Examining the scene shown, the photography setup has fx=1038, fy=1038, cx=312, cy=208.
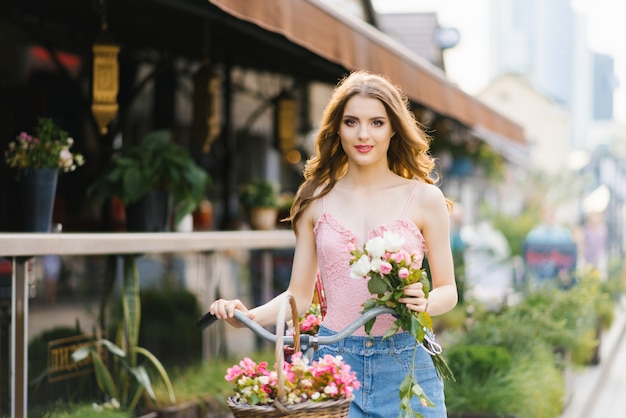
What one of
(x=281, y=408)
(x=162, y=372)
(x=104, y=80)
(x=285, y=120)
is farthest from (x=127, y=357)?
(x=285, y=120)

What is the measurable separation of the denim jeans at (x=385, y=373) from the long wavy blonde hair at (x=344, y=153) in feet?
1.66

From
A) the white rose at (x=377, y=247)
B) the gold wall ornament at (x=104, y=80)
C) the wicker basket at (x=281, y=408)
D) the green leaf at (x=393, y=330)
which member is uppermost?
the gold wall ornament at (x=104, y=80)

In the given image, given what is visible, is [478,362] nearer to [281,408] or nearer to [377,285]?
[377,285]

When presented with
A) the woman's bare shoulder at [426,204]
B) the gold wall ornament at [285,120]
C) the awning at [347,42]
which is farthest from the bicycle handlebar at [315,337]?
the gold wall ornament at [285,120]

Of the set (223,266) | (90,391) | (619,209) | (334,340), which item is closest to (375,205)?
(334,340)

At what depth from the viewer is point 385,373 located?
3.14m

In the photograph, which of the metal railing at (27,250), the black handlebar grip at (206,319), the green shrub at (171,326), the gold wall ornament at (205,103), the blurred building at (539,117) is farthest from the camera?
the blurred building at (539,117)

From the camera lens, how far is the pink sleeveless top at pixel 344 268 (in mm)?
3189

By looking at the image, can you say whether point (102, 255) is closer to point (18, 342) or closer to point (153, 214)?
point (153, 214)

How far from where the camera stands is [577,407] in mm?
8484

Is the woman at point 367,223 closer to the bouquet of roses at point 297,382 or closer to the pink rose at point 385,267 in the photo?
the pink rose at point 385,267

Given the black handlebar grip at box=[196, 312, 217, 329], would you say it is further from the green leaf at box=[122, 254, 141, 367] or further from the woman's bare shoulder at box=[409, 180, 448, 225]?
the green leaf at box=[122, 254, 141, 367]

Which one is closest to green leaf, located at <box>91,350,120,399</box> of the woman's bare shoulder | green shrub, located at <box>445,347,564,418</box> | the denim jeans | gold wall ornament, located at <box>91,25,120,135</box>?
gold wall ornament, located at <box>91,25,120,135</box>

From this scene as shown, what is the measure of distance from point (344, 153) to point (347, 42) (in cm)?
337
